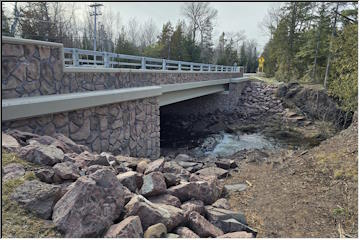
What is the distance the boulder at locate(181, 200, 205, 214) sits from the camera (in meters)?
3.27

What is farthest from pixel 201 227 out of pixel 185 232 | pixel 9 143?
pixel 9 143

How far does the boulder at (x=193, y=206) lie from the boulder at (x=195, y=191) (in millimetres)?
127

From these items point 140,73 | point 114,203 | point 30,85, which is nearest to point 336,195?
point 114,203

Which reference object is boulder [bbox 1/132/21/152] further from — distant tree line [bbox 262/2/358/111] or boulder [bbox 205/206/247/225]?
distant tree line [bbox 262/2/358/111]

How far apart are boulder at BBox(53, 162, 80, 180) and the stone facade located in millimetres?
1779

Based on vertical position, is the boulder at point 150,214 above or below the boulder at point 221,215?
above

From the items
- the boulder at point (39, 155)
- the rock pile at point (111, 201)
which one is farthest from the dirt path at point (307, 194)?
the boulder at point (39, 155)

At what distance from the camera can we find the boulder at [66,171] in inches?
117

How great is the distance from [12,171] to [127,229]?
162 centimetres

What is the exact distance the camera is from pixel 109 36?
36188 mm

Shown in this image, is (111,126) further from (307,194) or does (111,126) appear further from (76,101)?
(307,194)

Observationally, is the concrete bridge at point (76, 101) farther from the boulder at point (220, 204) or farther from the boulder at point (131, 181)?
the boulder at point (220, 204)

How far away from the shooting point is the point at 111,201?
261 centimetres

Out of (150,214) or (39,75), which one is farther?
(39,75)
